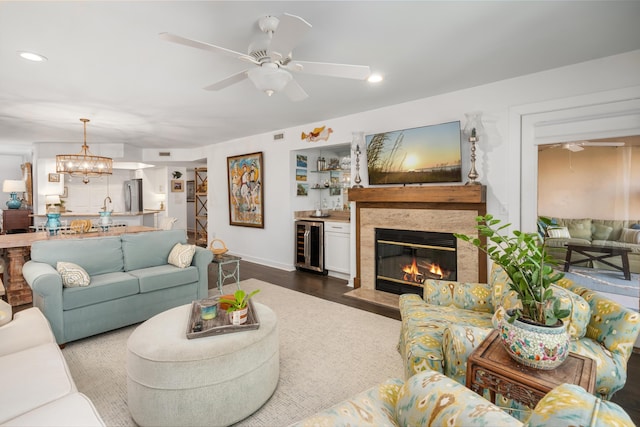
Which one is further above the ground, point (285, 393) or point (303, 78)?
point (303, 78)

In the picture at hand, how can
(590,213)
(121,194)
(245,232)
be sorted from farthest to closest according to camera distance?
1. (121,194)
2. (245,232)
3. (590,213)

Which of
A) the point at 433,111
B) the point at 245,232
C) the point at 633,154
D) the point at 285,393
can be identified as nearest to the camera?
the point at 285,393

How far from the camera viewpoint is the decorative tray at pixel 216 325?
6.48 ft

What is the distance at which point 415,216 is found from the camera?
3.99 metres

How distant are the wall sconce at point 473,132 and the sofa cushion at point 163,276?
3.28 metres

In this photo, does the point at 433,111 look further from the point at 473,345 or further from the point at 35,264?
the point at 35,264

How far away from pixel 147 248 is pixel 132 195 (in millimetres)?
6409

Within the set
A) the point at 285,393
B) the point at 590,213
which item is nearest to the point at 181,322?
the point at 285,393

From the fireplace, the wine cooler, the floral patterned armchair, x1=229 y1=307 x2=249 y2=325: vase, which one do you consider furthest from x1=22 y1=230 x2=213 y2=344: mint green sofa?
the floral patterned armchair

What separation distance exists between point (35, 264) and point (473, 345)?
3699mm

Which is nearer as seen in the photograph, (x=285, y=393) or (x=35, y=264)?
(x=285, y=393)

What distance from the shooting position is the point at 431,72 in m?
3.08

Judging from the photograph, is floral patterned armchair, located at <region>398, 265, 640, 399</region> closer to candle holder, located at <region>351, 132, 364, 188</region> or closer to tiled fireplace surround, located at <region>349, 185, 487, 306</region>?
tiled fireplace surround, located at <region>349, 185, 487, 306</region>

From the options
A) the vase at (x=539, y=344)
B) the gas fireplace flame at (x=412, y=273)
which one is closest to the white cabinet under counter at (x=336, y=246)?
the gas fireplace flame at (x=412, y=273)
